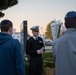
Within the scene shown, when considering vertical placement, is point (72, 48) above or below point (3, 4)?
below

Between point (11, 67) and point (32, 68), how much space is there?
418 centimetres

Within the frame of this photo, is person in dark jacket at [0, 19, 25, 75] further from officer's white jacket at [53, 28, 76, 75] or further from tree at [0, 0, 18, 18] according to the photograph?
tree at [0, 0, 18, 18]

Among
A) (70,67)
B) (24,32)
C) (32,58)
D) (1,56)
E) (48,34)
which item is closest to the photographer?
(70,67)

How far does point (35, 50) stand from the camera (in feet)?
30.5

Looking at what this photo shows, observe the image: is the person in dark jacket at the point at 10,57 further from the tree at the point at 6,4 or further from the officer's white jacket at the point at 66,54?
the tree at the point at 6,4

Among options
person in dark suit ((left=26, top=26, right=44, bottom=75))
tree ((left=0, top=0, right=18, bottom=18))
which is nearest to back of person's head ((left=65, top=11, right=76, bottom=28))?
person in dark suit ((left=26, top=26, right=44, bottom=75))

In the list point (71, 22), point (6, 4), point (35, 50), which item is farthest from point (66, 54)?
point (6, 4)

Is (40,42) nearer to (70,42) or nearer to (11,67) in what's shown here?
(11,67)

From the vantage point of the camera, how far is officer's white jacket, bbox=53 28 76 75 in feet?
13.5

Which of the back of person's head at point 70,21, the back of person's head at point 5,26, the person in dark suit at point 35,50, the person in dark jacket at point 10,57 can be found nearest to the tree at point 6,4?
the person in dark suit at point 35,50

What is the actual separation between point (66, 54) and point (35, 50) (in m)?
5.16

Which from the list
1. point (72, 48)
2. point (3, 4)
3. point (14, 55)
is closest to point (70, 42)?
point (72, 48)

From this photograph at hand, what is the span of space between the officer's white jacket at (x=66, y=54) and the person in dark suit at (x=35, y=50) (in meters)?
4.98

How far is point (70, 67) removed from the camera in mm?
4113
